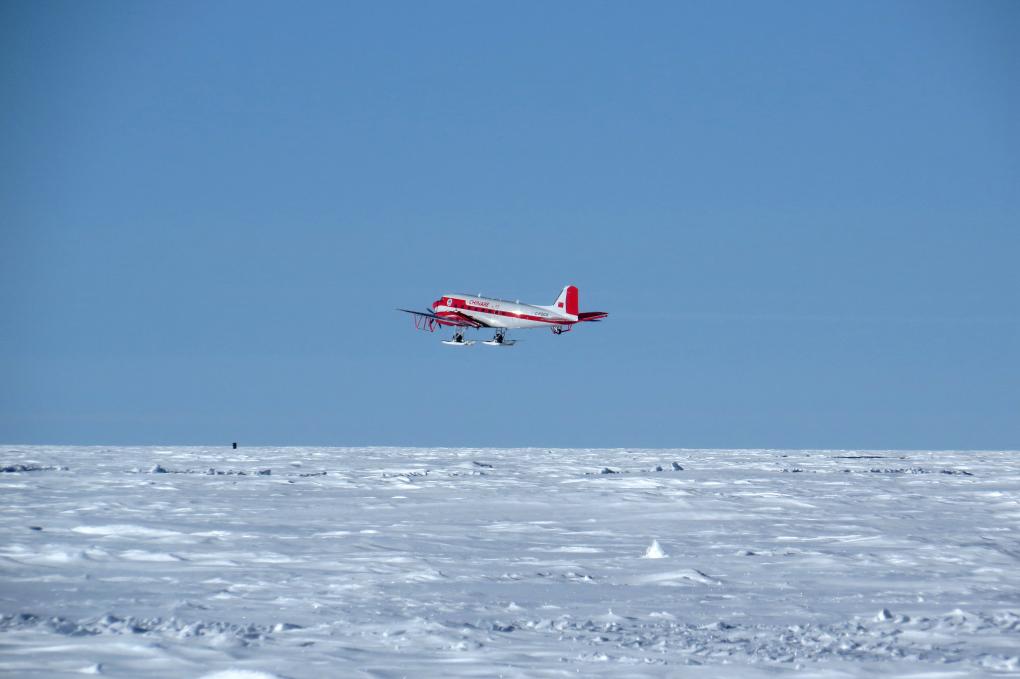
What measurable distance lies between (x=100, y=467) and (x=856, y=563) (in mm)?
36511

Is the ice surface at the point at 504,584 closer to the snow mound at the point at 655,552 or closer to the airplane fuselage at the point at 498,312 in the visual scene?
the snow mound at the point at 655,552

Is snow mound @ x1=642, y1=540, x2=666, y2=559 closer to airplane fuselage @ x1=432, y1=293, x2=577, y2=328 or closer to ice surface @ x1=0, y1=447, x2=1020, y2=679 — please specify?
ice surface @ x1=0, y1=447, x2=1020, y2=679

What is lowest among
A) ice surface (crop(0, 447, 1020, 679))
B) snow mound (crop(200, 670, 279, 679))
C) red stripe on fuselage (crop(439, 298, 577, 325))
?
snow mound (crop(200, 670, 279, 679))

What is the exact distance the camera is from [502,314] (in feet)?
253

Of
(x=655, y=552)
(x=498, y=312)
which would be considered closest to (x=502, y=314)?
(x=498, y=312)

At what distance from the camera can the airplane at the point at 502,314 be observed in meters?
76.8

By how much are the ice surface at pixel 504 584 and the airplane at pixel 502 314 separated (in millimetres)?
43525

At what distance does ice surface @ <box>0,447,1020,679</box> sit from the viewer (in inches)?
485

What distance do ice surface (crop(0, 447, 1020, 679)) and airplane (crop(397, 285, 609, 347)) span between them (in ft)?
143

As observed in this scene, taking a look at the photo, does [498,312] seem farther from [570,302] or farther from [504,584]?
[504,584]

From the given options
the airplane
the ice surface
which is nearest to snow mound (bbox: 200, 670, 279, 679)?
the ice surface

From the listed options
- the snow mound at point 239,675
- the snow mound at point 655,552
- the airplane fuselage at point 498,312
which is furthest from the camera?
the airplane fuselage at point 498,312

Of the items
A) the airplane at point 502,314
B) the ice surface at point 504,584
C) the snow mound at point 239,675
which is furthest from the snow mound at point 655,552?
the airplane at point 502,314

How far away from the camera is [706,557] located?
20.2 metres
